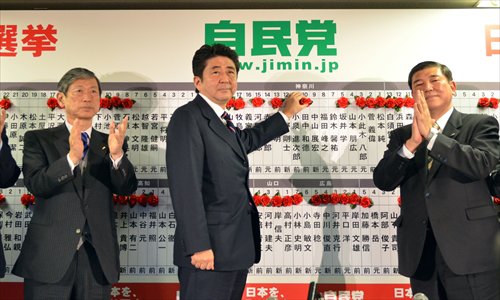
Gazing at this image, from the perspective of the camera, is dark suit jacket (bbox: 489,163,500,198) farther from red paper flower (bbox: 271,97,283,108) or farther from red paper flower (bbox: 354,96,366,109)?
red paper flower (bbox: 271,97,283,108)

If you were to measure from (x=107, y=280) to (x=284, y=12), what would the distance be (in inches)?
81.3

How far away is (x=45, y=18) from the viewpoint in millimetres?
3455

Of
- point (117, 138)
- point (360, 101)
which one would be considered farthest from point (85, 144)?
point (360, 101)

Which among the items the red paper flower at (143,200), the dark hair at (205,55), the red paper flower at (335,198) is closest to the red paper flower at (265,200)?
the red paper flower at (335,198)

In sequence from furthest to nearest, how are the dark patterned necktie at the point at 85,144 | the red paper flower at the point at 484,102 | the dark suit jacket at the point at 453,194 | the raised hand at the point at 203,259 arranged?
1. the red paper flower at the point at 484,102
2. the dark patterned necktie at the point at 85,144
3. the dark suit jacket at the point at 453,194
4. the raised hand at the point at 203,259

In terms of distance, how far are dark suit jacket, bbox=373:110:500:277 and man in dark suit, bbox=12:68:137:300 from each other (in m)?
1.45

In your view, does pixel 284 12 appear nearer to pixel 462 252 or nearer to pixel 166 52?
pixel 166 52

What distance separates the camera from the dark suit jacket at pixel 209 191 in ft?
7.25

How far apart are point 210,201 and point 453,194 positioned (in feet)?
3.88

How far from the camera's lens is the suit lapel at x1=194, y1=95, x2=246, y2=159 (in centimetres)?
242

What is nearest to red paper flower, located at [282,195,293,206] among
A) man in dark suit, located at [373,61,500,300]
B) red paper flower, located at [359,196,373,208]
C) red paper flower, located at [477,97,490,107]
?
red paper flower, located at [359,196,373,208]

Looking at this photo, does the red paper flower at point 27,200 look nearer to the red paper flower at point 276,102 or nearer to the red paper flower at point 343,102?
the red paper flower at point 276,102

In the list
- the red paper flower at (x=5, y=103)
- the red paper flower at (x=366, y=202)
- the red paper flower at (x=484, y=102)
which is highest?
the red paper flower at (x=5, y=103)

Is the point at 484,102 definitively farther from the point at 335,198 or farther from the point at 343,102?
the point at 335,198
